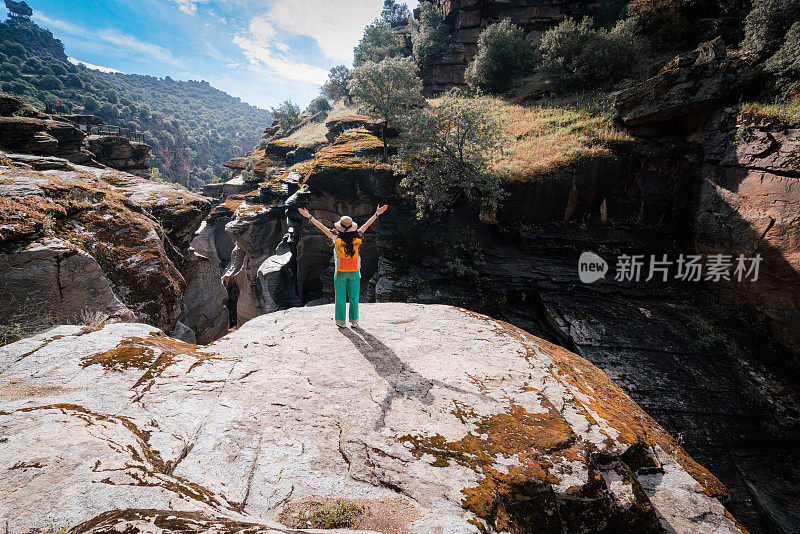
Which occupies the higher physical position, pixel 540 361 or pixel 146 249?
pixel 146 249

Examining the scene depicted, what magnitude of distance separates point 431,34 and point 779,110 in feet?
106

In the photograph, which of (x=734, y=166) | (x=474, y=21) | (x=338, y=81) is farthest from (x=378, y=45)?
(x=734, y=166)

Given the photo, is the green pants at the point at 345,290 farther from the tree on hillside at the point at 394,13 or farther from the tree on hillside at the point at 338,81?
the tree on hillside at the point at 394,13

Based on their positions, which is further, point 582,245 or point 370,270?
point 370,270

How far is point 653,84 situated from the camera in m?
13.3

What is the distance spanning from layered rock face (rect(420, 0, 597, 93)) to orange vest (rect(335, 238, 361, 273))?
1308 inches

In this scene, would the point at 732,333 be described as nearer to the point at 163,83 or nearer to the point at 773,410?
the point at 773,410

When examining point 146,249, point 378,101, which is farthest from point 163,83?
point 146,249

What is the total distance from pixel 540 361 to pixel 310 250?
18118 millimetres

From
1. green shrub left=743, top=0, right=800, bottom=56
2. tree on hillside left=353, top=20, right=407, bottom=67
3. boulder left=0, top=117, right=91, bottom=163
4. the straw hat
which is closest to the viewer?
the straw hat

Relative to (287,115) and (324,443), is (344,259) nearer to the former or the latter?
(324,443)

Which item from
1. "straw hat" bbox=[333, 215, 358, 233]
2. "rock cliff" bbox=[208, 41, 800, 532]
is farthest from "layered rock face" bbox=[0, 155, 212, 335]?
"rock cliff" bbox=[208, 41, 800, 532]

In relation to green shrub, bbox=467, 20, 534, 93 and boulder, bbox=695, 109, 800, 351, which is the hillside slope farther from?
boulder, bbox=695, 109, 800, 351

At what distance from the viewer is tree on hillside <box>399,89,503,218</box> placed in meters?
13.8
